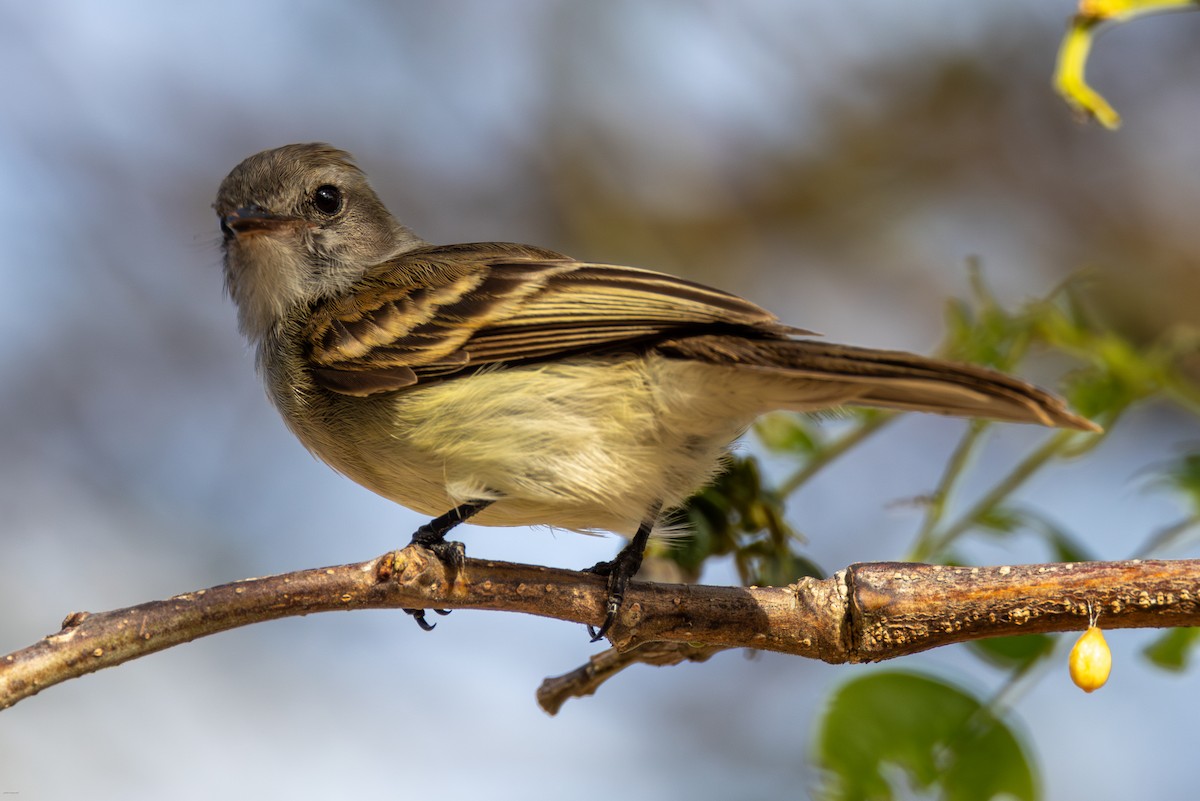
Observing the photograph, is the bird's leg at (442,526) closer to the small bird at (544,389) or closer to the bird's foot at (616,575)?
the small bird at (544,389)

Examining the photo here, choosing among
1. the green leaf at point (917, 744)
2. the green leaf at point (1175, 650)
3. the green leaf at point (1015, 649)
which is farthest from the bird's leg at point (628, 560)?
the green leaf at point (1175, 650)

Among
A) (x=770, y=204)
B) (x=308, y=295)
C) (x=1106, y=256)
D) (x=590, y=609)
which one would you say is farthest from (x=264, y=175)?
(x=1106, y=256)

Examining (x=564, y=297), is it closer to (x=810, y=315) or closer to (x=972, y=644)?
(x=972, y=644)

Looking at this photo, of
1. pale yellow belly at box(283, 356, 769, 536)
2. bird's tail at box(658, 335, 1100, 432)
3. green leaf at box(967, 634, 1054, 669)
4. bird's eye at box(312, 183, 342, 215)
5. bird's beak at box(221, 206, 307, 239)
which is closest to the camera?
bird's tail at box(658, 335, 1100, 432)

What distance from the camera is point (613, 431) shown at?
137 inches

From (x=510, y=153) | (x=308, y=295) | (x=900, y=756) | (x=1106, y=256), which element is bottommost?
(x=900, y=756)

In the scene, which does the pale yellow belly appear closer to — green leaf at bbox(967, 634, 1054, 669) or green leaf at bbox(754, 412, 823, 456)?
green leaf at bbox(754, 412, 823, 456)

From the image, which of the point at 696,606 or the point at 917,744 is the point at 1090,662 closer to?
the point at 917,744

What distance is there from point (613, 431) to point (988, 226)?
4.34 meters

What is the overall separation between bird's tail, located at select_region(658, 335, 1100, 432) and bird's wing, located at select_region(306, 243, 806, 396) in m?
0.09

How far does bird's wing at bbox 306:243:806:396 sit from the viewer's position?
3.32 m

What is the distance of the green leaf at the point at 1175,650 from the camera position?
10.3 ft

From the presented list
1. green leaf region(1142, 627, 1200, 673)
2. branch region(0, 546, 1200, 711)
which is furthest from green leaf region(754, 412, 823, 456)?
A: green leaf region(1142, 627, 1200, 673)

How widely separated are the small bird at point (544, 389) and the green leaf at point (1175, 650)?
40.1 inches
